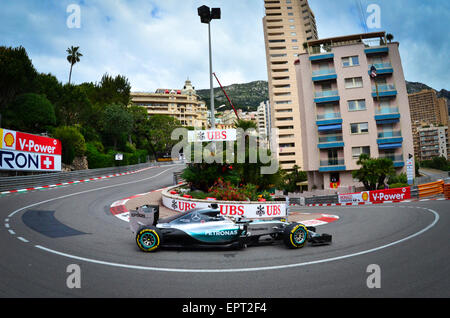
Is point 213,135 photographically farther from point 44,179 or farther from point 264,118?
point 264,118

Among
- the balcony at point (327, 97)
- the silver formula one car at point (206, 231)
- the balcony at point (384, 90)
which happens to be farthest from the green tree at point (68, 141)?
the balcony at point (384, 90)

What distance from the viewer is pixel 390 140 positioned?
31.5 m

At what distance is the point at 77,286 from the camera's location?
455cm

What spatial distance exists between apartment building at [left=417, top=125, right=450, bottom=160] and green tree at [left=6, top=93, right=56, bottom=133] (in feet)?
650

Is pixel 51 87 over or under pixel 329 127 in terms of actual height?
over

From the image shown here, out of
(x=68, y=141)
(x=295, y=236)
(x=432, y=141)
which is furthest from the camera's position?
(x=432, y=141)

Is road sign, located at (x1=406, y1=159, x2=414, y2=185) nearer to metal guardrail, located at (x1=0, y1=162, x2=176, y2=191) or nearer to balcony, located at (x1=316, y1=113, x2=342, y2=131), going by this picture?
balcony, located at (x1=316, y1=113, x2=342, y2=131)

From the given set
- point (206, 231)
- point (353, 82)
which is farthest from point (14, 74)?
point (353, 82)

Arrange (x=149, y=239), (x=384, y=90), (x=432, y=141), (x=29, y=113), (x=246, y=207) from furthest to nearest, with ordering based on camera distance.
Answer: (x=432, y=141) → (x=384, y=90) → (x=29, y=113) → (x=246, y=207) → (x=149, y=239)

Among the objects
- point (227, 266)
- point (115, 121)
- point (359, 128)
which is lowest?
point (227, 266)

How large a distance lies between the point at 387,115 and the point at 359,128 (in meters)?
3.62

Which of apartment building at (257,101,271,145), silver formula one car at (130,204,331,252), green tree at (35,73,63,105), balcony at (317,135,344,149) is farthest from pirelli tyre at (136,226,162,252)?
apartment building at (257,101,271,145)
